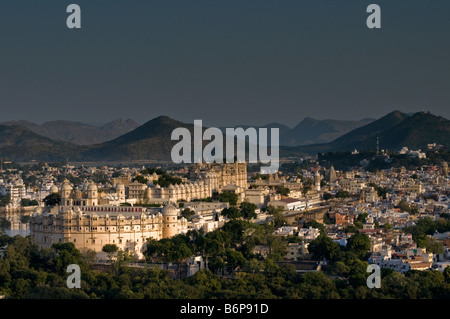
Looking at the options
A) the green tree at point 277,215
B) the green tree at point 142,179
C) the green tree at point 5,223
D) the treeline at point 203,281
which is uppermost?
the green tree at point 142,179

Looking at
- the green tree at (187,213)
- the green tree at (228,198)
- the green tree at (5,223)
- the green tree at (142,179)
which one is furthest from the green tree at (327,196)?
the green tree at (187,213)

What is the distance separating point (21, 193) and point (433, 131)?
223ft

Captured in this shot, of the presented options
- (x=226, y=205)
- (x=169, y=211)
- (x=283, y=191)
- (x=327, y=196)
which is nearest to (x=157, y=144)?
(x=327, y=196)

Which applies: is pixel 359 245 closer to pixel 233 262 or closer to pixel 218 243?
pixel 218 243

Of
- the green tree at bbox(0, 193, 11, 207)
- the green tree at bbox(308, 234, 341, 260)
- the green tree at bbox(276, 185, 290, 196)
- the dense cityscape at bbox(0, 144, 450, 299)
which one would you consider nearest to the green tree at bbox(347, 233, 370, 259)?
the dense cityscape at bbox(0, 144, 450, 299)

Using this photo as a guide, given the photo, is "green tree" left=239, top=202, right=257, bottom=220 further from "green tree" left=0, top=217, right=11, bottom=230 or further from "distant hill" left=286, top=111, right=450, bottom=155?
"distant hill" left=286, top=111, right=450, bottom=155

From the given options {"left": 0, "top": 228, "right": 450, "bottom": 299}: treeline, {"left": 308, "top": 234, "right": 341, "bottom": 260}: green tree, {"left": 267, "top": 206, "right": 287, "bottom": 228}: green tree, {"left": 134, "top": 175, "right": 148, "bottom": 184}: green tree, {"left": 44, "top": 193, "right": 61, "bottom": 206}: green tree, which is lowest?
{"left": 0, "top": 228, "right": 450, "bottom": 299}: treeline

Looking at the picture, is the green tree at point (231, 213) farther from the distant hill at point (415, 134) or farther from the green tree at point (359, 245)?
the distant hill at point (415, 134)

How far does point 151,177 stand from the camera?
51.0 meters

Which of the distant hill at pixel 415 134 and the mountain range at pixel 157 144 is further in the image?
the mountain range at pixel 157 144

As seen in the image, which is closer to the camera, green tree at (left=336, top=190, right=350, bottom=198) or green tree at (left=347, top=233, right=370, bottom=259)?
green tree at (left=347, top=233, right=370, bottom=259)

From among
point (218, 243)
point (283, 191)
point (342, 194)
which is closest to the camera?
point (218, 243)
